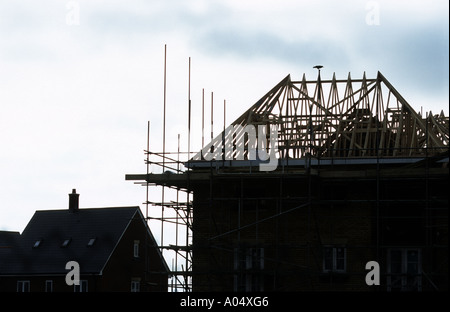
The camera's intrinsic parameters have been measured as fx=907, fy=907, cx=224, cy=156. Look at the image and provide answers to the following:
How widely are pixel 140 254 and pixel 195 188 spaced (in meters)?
25.4

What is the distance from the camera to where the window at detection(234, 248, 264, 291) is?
103 feet

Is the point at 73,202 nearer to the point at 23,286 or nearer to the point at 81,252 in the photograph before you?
the point at 81,252

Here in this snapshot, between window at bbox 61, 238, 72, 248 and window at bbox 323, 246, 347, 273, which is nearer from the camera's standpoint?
window at bbox 323, 246, 347, 273

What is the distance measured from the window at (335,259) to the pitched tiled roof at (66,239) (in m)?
24.2

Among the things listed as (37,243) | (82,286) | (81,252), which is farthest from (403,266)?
(37,243)

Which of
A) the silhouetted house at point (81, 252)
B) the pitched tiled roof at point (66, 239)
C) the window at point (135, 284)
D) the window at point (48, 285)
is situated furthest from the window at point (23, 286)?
the window at point (135, 284)

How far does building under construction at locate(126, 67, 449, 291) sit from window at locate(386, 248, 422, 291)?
0.11ft

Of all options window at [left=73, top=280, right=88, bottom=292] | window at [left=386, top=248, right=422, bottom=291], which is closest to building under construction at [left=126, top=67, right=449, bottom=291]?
window at [left=386, top=248, right=422, bottom=291]

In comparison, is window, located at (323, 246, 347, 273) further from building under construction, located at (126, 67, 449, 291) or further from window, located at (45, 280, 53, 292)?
window, located at (45, 280, 53, 292)

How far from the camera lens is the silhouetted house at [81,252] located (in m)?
53.6

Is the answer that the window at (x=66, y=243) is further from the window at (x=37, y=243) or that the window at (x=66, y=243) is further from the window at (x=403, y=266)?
the window at (x=403, y=266)

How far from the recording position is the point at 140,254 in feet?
187
